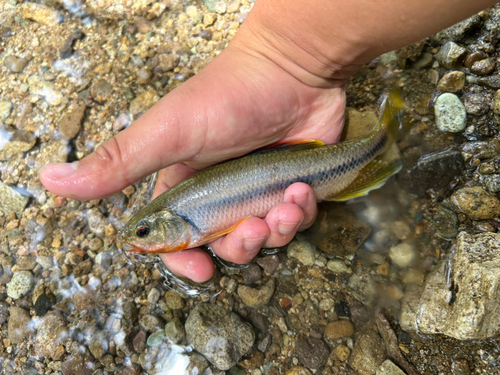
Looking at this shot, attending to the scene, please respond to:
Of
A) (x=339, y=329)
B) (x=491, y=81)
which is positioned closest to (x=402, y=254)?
(x=339, y=329)

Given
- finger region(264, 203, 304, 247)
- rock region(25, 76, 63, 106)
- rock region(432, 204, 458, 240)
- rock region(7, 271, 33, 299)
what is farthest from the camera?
rock region(25, 76, 63, 106)

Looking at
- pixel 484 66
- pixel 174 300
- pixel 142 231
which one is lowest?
pixel 174 300

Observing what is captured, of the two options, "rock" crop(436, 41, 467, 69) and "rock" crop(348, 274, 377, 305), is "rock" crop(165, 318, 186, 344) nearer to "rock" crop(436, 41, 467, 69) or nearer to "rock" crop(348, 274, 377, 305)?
"rock" crop(348, 274, 377, 305)

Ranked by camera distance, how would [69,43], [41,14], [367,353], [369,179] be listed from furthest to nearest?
[41,14] < [69,43] < [369,179] < [367,353]

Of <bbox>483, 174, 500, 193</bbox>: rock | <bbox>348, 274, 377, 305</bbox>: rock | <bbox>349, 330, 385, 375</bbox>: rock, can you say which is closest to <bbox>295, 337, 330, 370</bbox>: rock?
<bbox>349, 330, 385, 375</bbox>: rock

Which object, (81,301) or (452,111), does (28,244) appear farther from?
(452,111)

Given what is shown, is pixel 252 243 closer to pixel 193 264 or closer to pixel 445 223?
pixel 193 264
